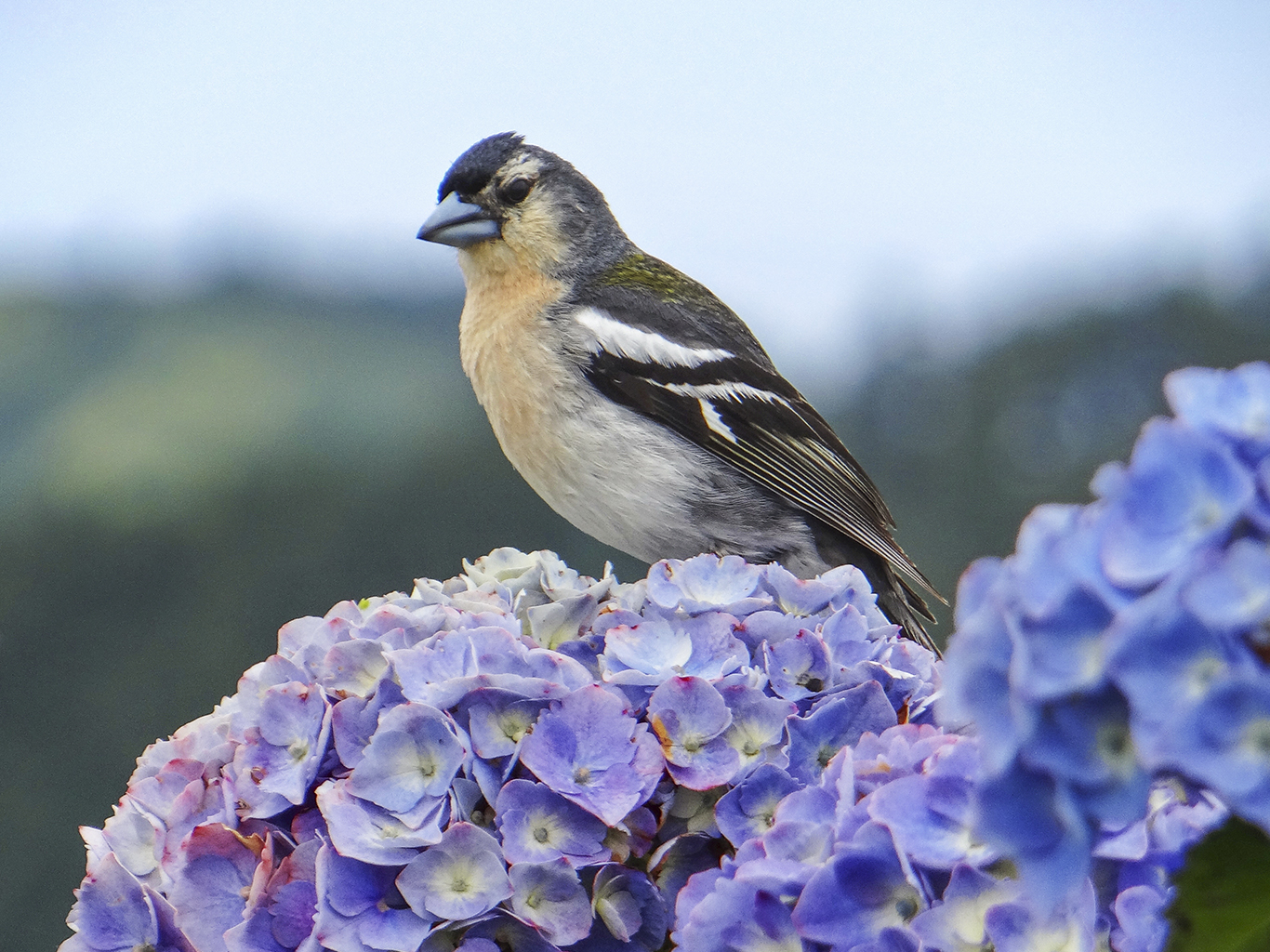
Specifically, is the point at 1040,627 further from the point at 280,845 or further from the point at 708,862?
the point at 280,845

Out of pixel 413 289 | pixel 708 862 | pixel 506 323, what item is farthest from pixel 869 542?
pixel 413 289

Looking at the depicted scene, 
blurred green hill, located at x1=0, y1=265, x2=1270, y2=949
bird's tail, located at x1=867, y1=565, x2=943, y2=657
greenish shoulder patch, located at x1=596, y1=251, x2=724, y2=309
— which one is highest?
greenish shoulder patch, located at x1=596, y1=251, x2=724, y2=309

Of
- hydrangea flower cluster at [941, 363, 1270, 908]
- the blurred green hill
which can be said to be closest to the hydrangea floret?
hydrangea flower cluster at [941, 363, 1270, 908]

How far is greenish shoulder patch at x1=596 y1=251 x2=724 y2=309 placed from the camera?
491 cm

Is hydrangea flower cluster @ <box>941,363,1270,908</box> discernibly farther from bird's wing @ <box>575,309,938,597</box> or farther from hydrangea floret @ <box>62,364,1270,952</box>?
bird's wing @ <box>575,309,938,597</box>

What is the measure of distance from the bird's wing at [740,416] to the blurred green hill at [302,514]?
33575mm

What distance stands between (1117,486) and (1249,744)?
261mm

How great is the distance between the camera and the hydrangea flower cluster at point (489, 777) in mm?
2266

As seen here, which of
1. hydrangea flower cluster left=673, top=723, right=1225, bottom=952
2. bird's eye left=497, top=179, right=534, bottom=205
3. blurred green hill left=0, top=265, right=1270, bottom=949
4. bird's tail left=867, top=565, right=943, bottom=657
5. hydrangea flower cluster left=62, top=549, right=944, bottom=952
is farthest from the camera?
→ blurred green hill left=0, top=265, right=1270, bottom=949

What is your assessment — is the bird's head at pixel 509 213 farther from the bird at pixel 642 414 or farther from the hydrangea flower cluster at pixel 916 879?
the hydrangea flower cluster at pixel 916 879

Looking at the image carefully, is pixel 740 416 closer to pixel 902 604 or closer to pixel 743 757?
pixel 902 604

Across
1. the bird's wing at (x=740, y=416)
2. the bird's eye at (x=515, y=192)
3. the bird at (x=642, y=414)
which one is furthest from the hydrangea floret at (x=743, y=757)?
the bird's eye at (x=515, y=192)

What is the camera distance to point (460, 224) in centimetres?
477

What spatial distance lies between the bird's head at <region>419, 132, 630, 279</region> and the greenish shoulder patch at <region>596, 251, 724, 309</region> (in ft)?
0.34
